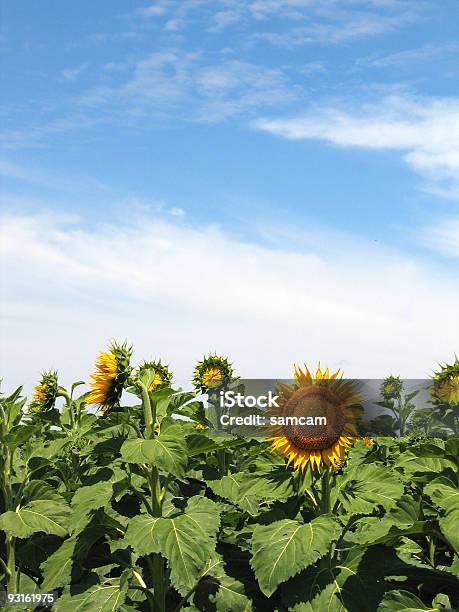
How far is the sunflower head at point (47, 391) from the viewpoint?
9.72 m

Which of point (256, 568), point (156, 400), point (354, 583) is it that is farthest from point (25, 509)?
point (354, 583)

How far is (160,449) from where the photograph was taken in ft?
16.8

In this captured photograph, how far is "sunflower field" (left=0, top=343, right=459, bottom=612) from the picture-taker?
199 inches

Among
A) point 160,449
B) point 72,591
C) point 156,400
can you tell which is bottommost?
point 72,591

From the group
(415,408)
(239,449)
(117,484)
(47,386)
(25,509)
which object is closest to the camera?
(117,484)

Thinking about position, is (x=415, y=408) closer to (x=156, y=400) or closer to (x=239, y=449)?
(x=239, y=449)

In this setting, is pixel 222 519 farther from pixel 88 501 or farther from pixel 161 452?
pixel 161 452

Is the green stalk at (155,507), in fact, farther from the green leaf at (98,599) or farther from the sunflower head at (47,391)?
the sunflower head at (47,391)

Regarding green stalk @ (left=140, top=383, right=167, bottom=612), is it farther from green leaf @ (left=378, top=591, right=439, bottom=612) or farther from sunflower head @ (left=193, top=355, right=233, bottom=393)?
sunflower head @ (left=193, top=355, right=233, bottom=393)

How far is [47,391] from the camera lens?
986cm

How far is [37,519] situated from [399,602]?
2.99 metres

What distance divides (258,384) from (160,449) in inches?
142

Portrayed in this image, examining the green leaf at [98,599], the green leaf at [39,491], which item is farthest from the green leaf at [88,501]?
the green leaf at [39,491]

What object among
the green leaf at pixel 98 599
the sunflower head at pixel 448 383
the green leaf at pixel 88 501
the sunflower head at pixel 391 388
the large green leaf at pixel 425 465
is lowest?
the green leaf at pixel 98 599
